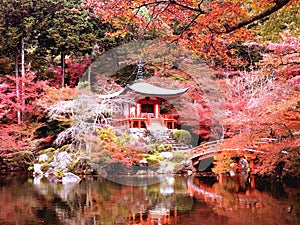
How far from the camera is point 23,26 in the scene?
57.3 ft

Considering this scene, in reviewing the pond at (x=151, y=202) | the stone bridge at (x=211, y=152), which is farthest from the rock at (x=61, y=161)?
the stone bridge at (x=211, y=152)

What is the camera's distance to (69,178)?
44.1ft

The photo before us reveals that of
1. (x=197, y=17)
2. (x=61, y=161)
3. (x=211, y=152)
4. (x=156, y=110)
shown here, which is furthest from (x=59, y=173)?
(x=197, y=17)

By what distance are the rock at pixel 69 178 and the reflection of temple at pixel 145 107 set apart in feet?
14.7

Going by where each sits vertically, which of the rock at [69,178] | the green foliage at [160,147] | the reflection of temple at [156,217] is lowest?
the reflection of temple at [156,217]

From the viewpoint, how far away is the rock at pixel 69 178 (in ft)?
43.2

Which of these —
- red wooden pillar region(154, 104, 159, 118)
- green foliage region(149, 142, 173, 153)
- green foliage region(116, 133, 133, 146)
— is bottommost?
green foliage region(149, 142, 173, 153)

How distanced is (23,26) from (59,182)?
836cm

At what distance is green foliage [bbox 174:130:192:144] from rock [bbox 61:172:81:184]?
5635mm

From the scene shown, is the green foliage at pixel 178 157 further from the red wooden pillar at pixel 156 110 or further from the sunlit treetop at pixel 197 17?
the sunlit treetop at pixel 197 17

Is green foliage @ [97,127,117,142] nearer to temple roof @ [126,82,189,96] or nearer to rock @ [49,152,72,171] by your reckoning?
rock @ [49,152,72,171]

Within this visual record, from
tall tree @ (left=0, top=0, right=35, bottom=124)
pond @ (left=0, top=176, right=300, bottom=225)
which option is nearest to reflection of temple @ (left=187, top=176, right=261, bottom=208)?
pond @ (left=0, top=176, right=300, bottom=225)

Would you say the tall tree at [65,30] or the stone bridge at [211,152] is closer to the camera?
the stone bridge at [211,152]

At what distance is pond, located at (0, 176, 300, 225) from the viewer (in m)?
6.84
